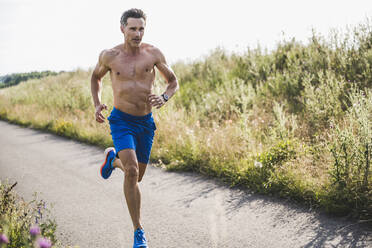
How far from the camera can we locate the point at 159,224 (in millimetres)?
4102

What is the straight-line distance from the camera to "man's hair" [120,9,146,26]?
11.5ft

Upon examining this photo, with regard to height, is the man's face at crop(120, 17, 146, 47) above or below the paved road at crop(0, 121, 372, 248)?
above

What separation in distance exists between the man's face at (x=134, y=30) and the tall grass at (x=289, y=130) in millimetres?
2693

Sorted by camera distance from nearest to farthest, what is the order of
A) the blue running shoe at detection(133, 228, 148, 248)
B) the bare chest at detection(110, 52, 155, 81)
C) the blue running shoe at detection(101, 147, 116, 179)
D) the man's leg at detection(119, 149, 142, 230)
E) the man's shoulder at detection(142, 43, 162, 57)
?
the blue running shoe at detection(133, 228, 148, 248), the man's leg at detection(119, 149, 142, 230), the bare chest at detection(110, 52, 155, 81), the man's shoulder at detection(142, 43, 162, 57), the blue running shoe at detection(101, 147, 116, 179)

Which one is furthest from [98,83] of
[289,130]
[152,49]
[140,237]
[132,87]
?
[289,130]

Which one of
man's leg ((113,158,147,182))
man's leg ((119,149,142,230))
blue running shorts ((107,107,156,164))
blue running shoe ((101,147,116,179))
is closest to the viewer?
man's leg ((119,149,142,230))

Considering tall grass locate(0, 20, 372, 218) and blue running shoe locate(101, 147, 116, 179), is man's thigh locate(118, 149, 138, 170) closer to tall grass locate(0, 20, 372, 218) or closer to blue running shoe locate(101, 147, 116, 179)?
blue running shoe locate(101, 147, 116, 179)

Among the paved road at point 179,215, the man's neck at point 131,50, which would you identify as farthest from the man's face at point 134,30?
the paved road at point 179,215

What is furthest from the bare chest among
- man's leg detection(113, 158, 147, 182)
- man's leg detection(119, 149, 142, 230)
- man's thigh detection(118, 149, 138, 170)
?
man's leg detection(113, 158, 147, 182)

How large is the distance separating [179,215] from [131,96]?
1.67 m

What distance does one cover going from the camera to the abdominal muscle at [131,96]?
375 centimetres

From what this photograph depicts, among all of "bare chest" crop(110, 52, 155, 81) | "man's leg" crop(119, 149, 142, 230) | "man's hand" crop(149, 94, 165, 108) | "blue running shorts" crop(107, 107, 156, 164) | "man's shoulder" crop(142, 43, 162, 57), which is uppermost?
"man's shoulder" crop(142, 43, 162, 57)

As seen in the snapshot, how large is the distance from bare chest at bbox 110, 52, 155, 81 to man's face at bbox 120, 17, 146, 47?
22 cm

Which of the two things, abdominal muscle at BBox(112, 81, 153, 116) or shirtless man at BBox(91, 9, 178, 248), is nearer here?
shirtless man at BBox(91, 9, 178, 248)
